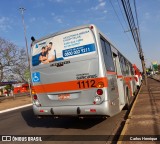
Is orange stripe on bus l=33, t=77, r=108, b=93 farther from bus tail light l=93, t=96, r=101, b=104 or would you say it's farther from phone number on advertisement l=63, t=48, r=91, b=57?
phone number on advertisement l=63, t=48, r=91, b=57

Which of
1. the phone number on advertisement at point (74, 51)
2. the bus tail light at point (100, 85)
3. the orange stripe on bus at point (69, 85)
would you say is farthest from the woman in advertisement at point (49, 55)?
the bus tail light at point (100, 85)

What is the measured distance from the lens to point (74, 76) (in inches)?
307

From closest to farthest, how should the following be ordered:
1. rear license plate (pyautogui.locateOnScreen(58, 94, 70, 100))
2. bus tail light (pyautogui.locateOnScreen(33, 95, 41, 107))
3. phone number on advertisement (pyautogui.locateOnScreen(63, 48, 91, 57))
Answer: phone number on advertisement (pyautogui.locateOnScreen(63, 48, 91, 57)) < rear license plate (pyautogui.locateOnScreen(58, 94, 70, 100)) < bus tail light (pyautogui.locateOnScreen(33, 95, 41, 107))

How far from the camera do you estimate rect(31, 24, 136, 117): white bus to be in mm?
7441

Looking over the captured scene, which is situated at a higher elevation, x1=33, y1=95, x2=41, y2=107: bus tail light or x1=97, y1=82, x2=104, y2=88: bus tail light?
x1=97, y1=82, x2=104, y2=88: bus tail light

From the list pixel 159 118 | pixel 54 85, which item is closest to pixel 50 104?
pixel 54 85

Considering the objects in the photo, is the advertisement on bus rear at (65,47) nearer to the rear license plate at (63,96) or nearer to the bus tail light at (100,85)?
the bus tail light at (100,85)

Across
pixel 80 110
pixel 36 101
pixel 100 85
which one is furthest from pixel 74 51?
pixel 36 101

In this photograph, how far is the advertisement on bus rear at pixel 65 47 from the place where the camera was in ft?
25.5

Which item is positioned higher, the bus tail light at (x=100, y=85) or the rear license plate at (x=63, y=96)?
the bus tail light at (x=100, y=85)

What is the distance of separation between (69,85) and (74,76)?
329mm

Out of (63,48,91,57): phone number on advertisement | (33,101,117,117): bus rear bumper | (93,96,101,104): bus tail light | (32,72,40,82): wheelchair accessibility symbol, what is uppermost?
(63,48,91,57): phone number on advertisement

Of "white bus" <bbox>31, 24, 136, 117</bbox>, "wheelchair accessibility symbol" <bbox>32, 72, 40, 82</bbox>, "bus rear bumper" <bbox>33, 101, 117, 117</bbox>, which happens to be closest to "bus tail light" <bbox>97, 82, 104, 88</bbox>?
"white bus" <bbox>31, 24, 136, 117</bbox>

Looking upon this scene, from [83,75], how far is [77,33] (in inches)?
54.0
